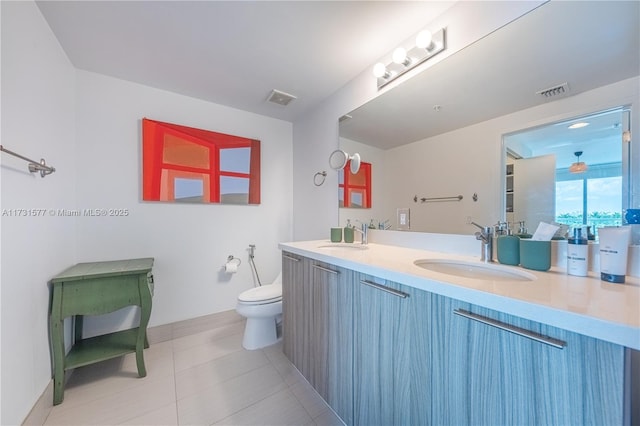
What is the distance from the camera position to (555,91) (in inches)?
37.7

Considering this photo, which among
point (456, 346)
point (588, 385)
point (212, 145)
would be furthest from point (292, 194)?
point (588, 385)

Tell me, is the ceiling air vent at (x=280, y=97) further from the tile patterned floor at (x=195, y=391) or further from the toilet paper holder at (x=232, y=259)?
the tile patterned floor at (x=195, y=391)

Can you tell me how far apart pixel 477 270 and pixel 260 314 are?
149cm

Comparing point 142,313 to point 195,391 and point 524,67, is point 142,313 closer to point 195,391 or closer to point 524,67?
point 195,391

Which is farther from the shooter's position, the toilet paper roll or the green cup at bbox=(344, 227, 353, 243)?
the toilet paper roll

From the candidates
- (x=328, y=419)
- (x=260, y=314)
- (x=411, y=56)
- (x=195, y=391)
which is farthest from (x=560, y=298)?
(x=195, y=391)

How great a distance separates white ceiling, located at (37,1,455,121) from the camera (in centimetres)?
122

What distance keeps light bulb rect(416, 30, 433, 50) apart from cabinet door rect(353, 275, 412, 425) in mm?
1308

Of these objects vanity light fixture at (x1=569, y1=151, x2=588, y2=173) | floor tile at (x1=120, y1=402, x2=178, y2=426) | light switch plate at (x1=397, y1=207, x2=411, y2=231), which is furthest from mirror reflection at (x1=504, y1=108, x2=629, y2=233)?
floor tile at (x1=120, y1=402, x2=178, y2=426)

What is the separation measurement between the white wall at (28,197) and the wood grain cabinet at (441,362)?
4.42ft

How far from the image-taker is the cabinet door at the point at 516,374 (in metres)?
0.49

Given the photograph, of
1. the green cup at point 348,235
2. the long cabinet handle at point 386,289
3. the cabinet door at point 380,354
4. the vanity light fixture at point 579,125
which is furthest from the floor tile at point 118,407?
the vanity light fixture at point 579,125

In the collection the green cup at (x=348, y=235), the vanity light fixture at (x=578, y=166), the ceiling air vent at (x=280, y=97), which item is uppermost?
the ceiling air vent at (x=280, y=97)

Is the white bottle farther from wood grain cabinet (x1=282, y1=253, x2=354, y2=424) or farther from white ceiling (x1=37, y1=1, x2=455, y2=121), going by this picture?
white ceiling (x1=37, y1=1, x2=455, y2=121)
